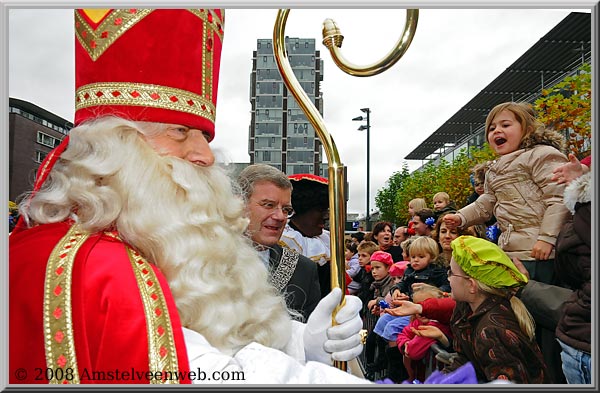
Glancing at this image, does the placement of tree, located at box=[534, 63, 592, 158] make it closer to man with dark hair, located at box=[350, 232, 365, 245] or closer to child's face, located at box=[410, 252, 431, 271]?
child's face, located at box=[410, 252, 431, 271]

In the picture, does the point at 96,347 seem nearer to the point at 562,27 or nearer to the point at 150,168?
the point at 150,168

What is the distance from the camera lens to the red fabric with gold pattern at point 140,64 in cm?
152

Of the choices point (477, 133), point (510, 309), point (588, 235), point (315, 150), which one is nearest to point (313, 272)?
point (510, 309)

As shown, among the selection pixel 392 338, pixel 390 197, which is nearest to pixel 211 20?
pixel 392 338

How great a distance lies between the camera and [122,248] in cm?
136

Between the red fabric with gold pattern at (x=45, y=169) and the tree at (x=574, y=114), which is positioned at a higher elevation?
the tree at (x=574, y=114)

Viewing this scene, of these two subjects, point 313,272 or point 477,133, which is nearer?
point 313,272

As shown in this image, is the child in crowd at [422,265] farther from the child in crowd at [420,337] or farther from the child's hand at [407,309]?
the child's hand at [407,309]

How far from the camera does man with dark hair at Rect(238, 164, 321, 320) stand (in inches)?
113

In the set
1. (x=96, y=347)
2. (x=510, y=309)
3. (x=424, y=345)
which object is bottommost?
(x=424, y=345)

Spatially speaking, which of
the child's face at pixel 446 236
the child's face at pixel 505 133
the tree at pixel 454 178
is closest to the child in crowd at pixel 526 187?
the child's face at pixel 505 133

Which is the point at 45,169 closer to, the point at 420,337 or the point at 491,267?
the point at 491,267

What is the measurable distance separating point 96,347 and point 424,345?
2.21m

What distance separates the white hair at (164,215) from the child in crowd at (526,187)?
1.54 meters
